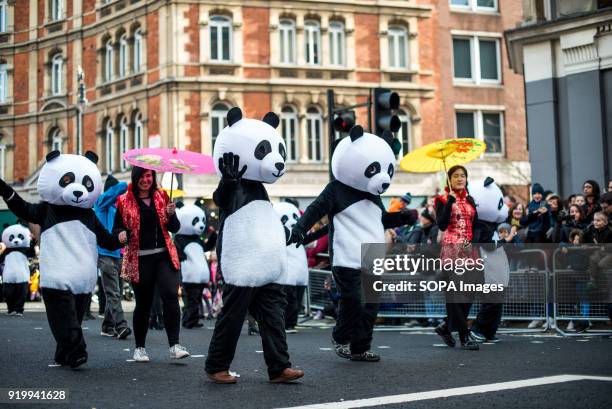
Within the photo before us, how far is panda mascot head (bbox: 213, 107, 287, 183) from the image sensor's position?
26.7ft

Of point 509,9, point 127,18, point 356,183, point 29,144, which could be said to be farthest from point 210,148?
point 356,183

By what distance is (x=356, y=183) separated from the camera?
962 cm

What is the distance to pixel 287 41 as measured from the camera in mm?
39062

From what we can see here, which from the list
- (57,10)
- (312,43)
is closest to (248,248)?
(312,43)

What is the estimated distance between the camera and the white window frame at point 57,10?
43875 millimetres

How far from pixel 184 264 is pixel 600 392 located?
9.61m

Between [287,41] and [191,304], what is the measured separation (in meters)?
24.8

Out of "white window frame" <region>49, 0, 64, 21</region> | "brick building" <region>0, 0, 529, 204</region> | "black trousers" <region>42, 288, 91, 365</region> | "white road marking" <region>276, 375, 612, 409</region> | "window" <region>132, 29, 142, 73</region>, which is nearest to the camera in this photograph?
"white road marking" <region>276, 375, 612, 409</region>

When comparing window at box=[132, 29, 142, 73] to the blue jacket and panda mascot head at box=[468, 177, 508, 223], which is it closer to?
the blue jacket

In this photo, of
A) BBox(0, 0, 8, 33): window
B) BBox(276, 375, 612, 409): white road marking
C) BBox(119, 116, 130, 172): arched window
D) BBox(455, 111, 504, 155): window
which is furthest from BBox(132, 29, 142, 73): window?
BBox(276, 375, 612, 409): white road marking

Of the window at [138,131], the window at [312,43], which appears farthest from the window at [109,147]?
the window at [312,43]

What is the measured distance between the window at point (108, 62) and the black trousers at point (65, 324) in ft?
110

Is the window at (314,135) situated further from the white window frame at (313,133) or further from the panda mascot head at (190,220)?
the panda mascot head at (190,220)

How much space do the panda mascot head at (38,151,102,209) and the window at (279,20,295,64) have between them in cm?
2995
